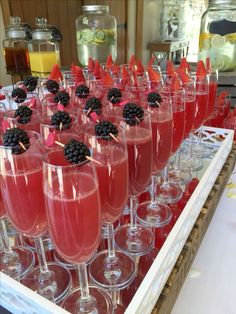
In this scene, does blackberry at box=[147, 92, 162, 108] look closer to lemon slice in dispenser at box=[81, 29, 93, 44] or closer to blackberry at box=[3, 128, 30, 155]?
blackberry at box=[3, 128, 30, 155]

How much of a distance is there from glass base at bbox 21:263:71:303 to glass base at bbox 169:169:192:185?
1.56 feet

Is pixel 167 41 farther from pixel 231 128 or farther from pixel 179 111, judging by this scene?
pixel 179 111

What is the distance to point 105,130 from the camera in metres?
0.56

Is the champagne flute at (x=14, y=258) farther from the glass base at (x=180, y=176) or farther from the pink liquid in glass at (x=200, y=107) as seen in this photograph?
the pink liquid in glass at (x=200, y=107)

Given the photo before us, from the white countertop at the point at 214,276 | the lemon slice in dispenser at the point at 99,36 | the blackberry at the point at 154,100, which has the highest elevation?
the lemon slice in dispenser at the point at 99,36

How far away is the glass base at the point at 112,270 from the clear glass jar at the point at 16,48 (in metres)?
1.22

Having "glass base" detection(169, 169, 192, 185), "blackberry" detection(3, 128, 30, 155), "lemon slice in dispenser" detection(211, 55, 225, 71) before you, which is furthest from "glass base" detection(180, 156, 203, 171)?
"lemon slice in dispenser" detection(211, 55, 225, 71)

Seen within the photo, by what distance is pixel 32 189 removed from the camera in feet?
1.84

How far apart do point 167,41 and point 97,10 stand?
192 cm

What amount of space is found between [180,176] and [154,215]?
230 millimetres

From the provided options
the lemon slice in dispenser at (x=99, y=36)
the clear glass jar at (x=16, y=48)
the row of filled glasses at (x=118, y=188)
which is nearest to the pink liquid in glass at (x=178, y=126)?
the row of filled glasses at (x=118, y=188)

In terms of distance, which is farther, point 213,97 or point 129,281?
point 213,97

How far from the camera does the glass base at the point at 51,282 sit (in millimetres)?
642

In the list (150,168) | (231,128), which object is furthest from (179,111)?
(231,128)
